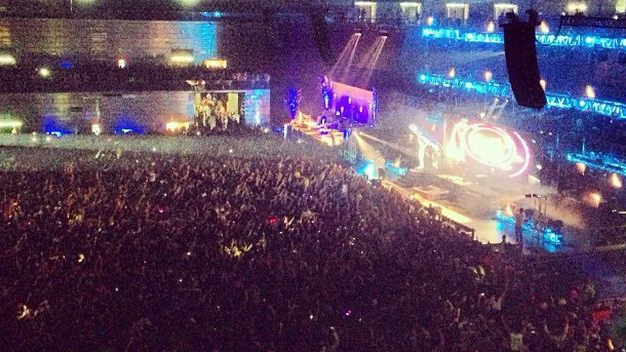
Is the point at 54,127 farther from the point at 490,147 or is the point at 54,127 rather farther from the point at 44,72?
the point at 490,147

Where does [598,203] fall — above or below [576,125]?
below

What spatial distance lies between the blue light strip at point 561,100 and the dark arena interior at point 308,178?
4cm

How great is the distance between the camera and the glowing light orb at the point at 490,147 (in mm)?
15062

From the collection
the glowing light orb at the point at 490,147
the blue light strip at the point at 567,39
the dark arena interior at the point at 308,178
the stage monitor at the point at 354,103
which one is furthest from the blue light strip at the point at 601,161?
the stage monitor at the point at 354,103

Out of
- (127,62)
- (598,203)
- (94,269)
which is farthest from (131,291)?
(127,62)

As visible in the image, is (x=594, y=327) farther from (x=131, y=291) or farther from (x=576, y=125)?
(x=576, y=125)

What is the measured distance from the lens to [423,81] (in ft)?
67.7

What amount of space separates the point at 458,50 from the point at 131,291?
19.1 metres

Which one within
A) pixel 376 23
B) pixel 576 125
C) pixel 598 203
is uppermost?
pixel 376 23

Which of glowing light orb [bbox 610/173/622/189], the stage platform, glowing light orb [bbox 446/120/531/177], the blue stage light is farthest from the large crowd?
the blue stage light

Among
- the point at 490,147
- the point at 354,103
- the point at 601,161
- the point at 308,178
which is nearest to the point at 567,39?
the point at 601,161

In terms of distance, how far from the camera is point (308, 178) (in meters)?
13.2

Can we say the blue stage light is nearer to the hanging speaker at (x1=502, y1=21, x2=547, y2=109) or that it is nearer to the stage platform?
the stage platform

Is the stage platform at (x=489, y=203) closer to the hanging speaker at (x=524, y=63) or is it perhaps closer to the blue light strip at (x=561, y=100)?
the blue light strip at (x=561, y=100)
